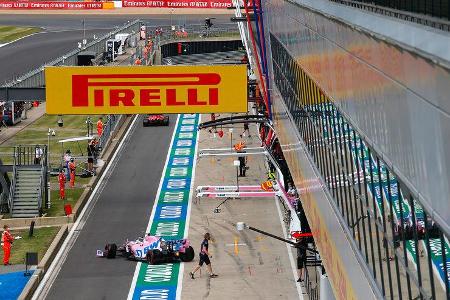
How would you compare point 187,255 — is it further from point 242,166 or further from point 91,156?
point 91,156

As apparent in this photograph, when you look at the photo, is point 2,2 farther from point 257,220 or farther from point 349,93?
point 349,93

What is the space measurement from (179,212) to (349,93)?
2328 centimetres

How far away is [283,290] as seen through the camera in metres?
25.9

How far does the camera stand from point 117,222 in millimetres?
33969

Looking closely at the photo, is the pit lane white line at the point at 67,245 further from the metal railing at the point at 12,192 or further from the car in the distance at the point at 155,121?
the car in the distance at the point at 155,121

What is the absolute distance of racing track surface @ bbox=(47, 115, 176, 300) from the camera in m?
27.0

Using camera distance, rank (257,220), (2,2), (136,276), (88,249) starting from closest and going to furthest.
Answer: (136,276) → (88,249) → (257,220) → (2,2)

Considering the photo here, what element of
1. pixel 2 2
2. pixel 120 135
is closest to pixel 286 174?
pixel 120 135

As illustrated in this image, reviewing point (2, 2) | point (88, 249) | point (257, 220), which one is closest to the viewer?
point (88, 249)

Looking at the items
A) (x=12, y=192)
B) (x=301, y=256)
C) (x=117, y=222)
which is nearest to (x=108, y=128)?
(x=12, y=192)

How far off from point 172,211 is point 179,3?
90.0 m

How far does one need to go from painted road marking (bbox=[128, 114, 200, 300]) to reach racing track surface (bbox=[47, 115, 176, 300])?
26 centimetres

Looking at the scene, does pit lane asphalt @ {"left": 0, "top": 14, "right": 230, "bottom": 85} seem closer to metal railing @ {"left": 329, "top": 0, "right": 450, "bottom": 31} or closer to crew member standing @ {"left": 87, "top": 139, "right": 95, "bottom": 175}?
crew member standing @ {"left": 87, "top": 139, "right": 95, "bottom": 175}

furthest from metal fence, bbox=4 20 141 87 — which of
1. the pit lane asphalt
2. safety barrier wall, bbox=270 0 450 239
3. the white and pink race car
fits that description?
safety barrier wall, bbox=270 0 450 239
